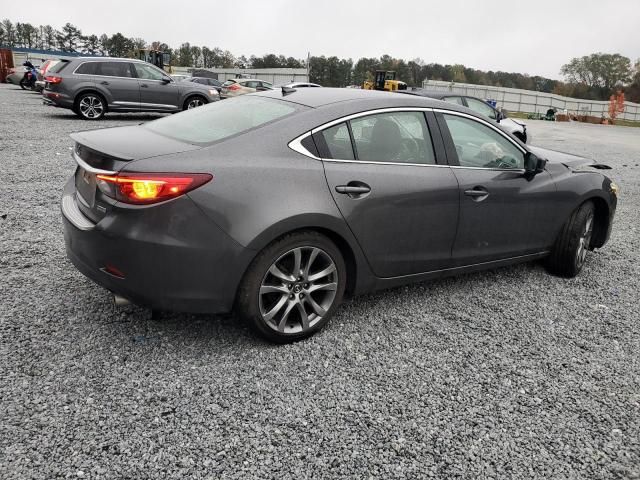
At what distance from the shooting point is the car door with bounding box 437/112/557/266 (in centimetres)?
392

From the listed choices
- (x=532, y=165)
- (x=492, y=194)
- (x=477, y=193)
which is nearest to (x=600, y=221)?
(x=532, y=165)

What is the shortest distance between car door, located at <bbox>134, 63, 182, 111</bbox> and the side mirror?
517 inches

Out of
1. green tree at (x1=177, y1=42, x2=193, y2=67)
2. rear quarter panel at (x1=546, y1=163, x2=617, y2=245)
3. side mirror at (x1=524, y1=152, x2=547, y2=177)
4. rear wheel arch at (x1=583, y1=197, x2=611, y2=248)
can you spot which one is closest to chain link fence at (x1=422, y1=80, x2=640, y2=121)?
green tree at (x1=177, y1=42, x2=193, y2=67)

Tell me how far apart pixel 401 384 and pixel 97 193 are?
6.50 ft

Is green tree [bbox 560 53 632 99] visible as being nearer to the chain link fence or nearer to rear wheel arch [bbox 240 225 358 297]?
the chain link fence

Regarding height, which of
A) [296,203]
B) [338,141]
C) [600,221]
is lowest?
[600,221]

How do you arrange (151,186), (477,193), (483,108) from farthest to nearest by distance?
(483,108) < (477,193) < (151,186)

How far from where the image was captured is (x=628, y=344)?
3.66 m

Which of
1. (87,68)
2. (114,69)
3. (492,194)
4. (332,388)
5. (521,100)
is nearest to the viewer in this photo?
(332,388)

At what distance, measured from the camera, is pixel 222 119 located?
11.7 ft

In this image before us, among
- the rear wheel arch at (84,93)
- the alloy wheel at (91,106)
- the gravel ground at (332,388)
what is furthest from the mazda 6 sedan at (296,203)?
the alloy wheel at (91,106)

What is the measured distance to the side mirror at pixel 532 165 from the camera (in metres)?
4.23

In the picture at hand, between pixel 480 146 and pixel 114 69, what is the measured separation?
13240 millimetres

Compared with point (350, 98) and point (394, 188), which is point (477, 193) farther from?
point (350, 98)
